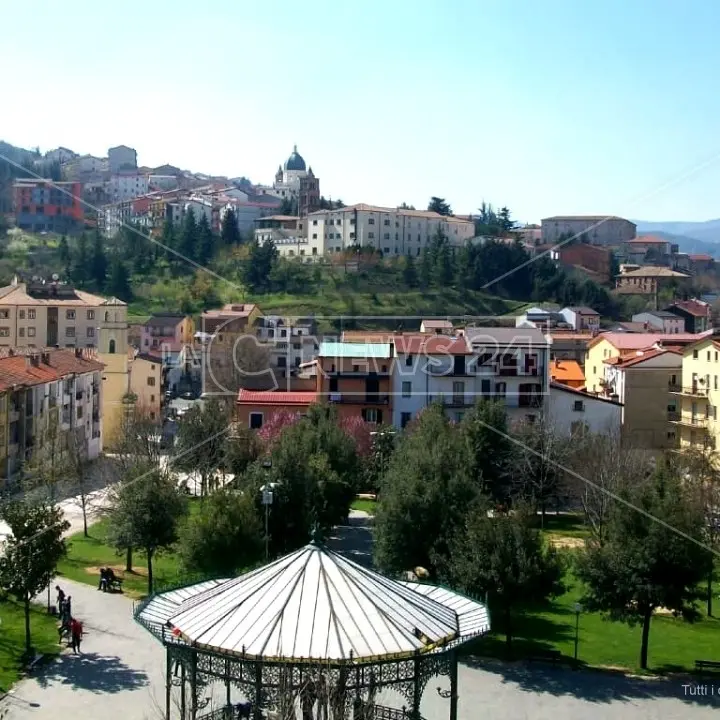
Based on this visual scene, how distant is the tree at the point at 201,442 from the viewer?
31.3 meters

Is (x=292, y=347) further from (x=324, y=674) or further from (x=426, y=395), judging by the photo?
(x=324, y=674)

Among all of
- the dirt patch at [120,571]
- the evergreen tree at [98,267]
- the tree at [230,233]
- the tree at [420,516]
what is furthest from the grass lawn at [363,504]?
the tree at [230,233]

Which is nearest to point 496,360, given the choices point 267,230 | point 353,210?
point 353,210

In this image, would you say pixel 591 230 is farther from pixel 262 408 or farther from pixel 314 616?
pixel 314 616

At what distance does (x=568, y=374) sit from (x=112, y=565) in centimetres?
2963

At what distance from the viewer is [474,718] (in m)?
14.6

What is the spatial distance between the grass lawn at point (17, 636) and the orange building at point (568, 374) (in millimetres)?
31742

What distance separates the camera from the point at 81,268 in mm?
76312

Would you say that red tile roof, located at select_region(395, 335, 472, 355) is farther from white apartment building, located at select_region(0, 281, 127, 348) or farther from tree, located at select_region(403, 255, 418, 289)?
tree, located at select_region(403, 255, 418, 289)

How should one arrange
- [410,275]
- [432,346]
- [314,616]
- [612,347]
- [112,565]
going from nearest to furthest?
[314,616], [112,565], [432,346], [612,347], [410,275]

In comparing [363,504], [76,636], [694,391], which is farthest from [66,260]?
[76,636]

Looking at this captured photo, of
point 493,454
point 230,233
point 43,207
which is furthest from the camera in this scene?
point 43,207

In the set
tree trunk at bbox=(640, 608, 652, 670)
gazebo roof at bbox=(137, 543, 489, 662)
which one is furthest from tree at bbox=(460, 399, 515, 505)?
gazebo roof at bbox=(137, 543, 489, 662)

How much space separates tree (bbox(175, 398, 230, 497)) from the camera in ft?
103
